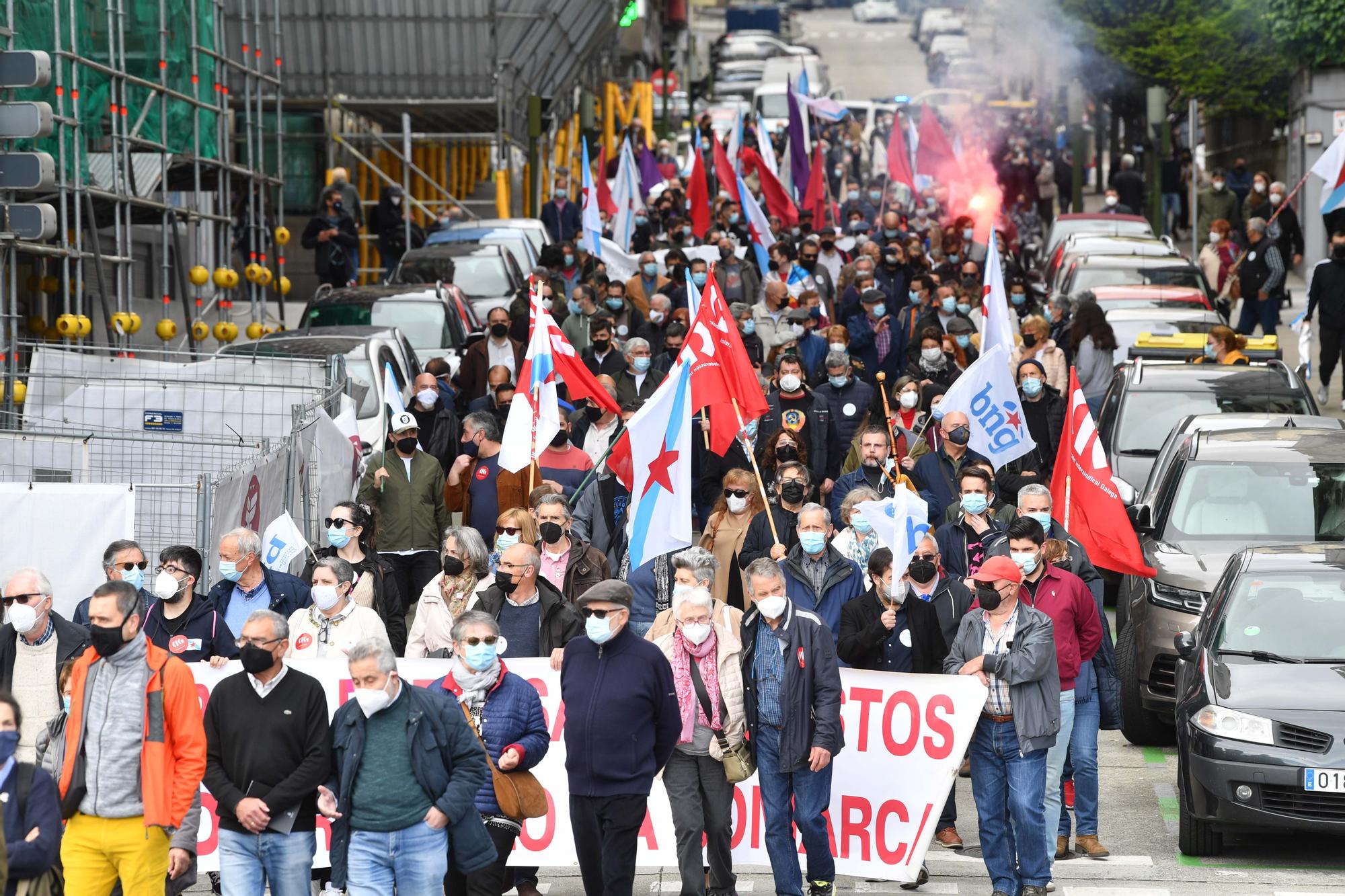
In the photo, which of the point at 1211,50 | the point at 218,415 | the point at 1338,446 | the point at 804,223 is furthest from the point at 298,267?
the point at 1338,446

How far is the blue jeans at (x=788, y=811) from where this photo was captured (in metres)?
9.62

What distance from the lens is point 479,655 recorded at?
29.1 ft

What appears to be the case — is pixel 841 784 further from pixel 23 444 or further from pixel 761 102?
pixel 761 102

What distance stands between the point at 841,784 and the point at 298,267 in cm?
2638

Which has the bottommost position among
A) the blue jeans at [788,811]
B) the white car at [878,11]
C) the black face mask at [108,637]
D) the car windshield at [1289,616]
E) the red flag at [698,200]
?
the blue jeans at [788,811]

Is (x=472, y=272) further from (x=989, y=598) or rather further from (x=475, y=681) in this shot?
(x=475, y=681)

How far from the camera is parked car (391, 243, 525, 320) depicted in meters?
24.8

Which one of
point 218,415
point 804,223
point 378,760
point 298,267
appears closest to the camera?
point 378,760

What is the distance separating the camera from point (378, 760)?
8109 mm

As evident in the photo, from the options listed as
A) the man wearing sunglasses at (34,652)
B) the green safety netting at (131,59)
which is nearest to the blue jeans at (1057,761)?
the man wearing sunglasses at (34,652)

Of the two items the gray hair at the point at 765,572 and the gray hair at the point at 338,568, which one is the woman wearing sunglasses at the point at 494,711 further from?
the gray hair at the point at 338,568

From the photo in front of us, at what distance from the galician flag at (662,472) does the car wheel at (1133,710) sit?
2723 mm

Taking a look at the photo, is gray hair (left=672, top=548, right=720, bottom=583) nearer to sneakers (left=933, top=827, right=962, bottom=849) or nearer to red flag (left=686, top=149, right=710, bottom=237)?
sneakers (left=933, top=827, right=962, bottom=849)

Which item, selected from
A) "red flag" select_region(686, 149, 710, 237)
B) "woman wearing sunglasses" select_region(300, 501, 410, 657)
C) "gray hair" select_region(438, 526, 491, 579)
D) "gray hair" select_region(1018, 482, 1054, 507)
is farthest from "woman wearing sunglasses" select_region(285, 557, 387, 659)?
"red flag" select_region(686, 149, 710, 237)
